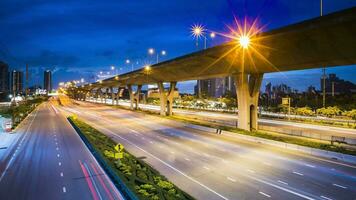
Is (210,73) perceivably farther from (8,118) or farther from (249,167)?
(8,118)

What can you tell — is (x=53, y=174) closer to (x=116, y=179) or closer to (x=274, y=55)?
(x=116, y=179)

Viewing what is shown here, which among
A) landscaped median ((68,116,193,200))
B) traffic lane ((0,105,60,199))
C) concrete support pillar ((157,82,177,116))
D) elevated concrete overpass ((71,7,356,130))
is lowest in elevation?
traffic lane ((0,105,60,199))

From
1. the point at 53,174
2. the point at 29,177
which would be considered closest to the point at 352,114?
the point at 53,174

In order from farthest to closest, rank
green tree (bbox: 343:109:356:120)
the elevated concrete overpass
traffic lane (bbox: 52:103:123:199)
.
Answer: green tree (bbox: 343:109:356:120), the elevated concrete overpass, traffic lane (bbox: 52:103:123:199)

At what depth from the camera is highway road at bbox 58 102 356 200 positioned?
1833 cm

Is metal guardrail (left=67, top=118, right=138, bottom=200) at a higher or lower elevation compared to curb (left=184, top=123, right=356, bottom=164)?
lower

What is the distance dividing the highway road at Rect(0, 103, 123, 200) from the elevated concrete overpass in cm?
1986

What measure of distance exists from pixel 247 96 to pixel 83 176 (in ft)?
91.3

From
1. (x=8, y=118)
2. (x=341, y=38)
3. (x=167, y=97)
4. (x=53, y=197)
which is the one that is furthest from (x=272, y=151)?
(x=8, y=118)

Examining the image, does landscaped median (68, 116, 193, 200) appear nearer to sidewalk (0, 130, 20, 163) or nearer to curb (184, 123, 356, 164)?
sidewalk (0, 130, 20, 163)

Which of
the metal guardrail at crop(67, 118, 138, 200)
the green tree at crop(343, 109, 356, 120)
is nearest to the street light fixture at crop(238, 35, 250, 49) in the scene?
the metal guardrail at crop(67, 118, 138, 200)

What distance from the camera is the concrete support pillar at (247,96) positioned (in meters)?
43.3

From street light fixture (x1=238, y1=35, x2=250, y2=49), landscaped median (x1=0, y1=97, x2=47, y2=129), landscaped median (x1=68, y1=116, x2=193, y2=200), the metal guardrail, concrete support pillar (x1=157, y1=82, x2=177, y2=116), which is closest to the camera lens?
landscaped median (x1=68, y1=116, x2=193, y2=200)

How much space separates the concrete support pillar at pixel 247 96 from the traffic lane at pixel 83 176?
880 inches
